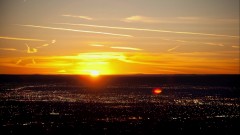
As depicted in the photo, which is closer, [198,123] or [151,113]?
[198,123]

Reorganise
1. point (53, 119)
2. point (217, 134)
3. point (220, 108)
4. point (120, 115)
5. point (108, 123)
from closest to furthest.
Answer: point (217, 134) < point (108, 123) < point (53, 119) < point (120, 115) < point (220, 108)

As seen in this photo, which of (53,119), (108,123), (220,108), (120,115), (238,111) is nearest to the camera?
(108,123)

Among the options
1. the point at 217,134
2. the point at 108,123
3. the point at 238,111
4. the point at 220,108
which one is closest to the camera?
the point at 217,134

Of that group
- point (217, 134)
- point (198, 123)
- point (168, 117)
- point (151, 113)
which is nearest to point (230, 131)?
point (217, 134)

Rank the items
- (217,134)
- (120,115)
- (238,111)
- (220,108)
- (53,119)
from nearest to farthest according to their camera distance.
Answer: (217,134) < (53,119) < (120,115) < (238,111) < (220,108)

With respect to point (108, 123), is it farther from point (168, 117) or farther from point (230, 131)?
point (230, 131)

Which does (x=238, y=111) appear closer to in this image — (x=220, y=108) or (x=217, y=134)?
(x=220, y=108)

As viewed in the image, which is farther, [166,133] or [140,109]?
[140,109]

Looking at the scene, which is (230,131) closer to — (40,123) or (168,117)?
(168,117)

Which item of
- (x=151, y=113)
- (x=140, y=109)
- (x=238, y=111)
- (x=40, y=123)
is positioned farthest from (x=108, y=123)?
(x=238, y=111)
